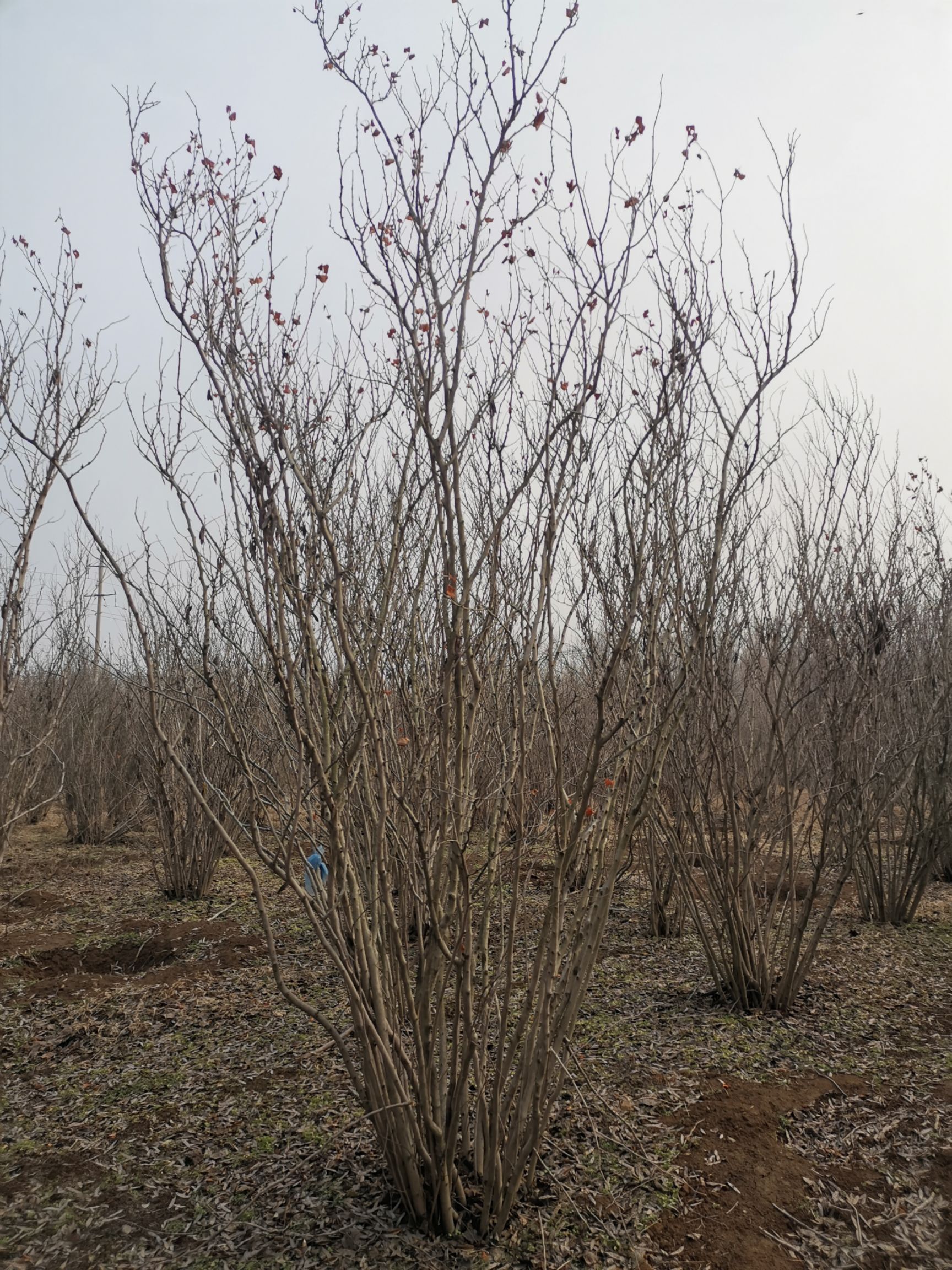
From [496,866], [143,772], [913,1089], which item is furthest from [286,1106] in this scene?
[143,772]

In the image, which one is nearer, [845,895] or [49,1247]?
[49,1247]

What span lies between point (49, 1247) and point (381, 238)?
3146 millimetres

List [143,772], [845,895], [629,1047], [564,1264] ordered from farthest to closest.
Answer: [143,772]
[845,895]
[629,1047]
[564,1264]

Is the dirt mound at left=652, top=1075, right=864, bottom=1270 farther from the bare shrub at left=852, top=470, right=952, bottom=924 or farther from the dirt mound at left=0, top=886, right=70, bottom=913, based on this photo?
the dirt mound at left=0, top=886, right=70, bottom=913

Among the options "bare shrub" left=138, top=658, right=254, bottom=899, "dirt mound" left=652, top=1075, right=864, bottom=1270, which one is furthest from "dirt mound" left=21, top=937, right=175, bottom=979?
"dirt mound" left=652, top=1075, right=864, bottom=1270

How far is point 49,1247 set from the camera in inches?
100

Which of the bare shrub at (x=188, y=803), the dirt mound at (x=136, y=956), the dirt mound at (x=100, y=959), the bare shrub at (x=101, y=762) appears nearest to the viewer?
the dirt mound at (x=136, y=956)

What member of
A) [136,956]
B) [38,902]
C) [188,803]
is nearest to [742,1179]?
[136,956]

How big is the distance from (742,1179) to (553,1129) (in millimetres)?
649

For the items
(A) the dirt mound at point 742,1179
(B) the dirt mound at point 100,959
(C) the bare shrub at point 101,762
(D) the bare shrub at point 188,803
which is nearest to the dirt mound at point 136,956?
(B) the dirt mound at point 100,959

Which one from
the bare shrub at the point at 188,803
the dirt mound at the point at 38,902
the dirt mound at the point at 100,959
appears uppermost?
the bare shrub at the point at 188,803

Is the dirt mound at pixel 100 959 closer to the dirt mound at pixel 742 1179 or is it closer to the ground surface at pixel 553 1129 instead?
the ground surface at pixel 553 1129

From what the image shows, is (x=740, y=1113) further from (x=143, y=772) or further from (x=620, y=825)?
(x=143, y=772)

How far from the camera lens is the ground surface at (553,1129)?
2.50 m
